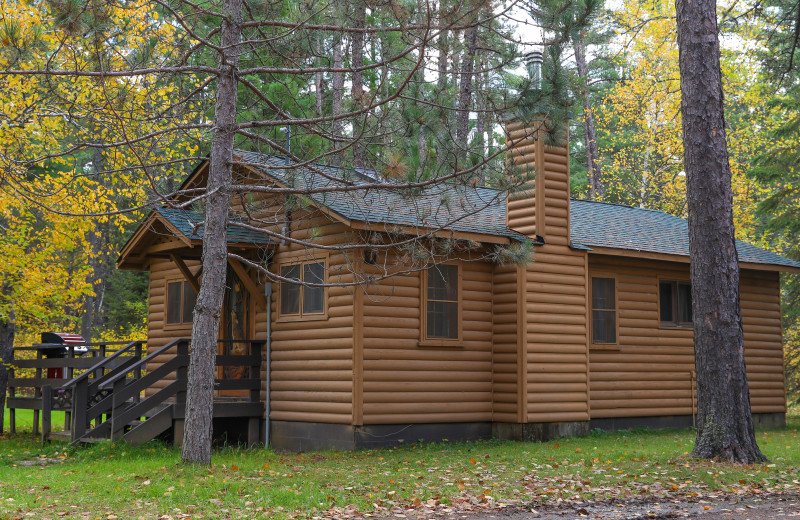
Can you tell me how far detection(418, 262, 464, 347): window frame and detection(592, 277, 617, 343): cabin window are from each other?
320 centimetres

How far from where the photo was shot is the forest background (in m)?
9.87

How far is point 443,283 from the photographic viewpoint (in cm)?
1407

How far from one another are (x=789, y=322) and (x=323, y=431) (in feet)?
56.5

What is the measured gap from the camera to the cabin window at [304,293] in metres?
13.6

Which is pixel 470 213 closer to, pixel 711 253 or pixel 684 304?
pixel 711 253

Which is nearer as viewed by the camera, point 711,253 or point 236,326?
point 711,253

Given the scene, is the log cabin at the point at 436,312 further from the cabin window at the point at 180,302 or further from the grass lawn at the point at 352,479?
the grass lawn at the point at 352,479

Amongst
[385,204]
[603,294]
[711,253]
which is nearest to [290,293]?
[385,204]

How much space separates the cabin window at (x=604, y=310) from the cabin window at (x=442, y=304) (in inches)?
130

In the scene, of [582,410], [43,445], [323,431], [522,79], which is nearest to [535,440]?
[582,410]

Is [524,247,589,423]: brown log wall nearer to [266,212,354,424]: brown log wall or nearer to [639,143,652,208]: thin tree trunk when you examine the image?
[266,212,354,424]: brown log wall

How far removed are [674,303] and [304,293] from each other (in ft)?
27.1

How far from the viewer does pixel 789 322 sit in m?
24.5

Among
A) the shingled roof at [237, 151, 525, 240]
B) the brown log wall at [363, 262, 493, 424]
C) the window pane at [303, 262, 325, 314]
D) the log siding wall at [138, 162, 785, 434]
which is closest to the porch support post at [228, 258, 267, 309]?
the log siding wall at [138, 162, 785, 434]
